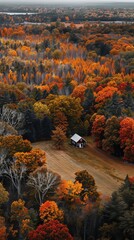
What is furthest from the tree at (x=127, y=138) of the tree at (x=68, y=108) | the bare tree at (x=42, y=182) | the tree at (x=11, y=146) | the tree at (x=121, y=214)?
the bare tree at (x=42, y=182)

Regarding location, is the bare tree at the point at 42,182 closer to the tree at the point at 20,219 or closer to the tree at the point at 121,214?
the tree at the point at 20,219

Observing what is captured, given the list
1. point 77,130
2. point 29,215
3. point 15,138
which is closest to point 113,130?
point 77,130

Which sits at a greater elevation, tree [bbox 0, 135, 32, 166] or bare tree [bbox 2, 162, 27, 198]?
tree [bbox 0, 135, 32, 166]

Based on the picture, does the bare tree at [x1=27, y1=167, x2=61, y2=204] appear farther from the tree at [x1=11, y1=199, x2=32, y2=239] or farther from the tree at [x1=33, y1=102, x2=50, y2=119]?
the tree at [x1=33, y1=102, x2=50, y2=119]

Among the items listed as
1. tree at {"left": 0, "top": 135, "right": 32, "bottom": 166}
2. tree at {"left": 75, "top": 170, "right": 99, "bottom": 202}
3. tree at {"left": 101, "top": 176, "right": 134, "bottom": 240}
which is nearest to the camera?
tree at {"left": 101, "top": 176, "right": 134, "bottom": 240}

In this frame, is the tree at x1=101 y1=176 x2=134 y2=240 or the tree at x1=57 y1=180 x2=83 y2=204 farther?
the tree at x1=57 y1=180 x2=83 y2=204

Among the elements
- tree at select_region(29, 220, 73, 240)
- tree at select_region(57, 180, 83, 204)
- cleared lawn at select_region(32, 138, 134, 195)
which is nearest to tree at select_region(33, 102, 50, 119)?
cleared lawn at select_region(32, 138, 134, 195)

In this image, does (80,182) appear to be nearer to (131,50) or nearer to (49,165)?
(49,165)

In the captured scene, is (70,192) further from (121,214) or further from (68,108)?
(68,108)
